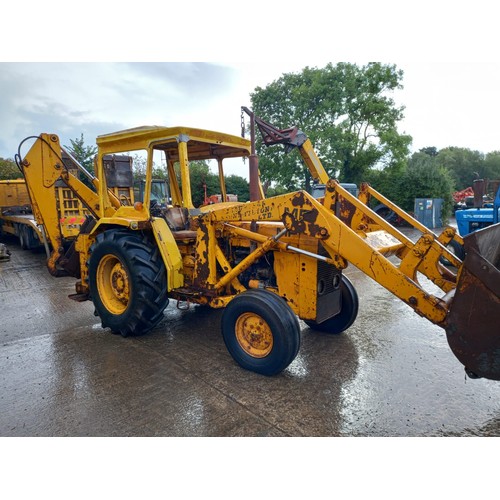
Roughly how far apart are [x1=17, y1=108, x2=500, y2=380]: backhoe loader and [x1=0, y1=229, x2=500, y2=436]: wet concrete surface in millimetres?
344

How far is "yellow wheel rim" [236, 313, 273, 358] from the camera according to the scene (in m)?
3.59

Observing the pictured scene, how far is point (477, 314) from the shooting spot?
8.39 feet

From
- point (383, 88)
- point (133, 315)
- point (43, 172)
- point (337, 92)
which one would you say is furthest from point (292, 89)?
point (133, 315)

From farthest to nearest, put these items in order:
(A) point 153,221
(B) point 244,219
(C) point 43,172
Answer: (C) point 43,172
(A) point 153,221
(B) point 244,219

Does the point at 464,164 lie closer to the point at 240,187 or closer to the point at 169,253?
the point at 240,187

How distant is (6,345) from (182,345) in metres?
2.22

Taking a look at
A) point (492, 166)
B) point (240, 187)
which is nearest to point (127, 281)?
point (240, 187)

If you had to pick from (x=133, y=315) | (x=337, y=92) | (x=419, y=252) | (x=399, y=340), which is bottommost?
(x=399, y=340)

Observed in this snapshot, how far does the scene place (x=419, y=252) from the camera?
125 inches

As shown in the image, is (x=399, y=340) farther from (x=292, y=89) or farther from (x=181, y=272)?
(x=292, y=89)

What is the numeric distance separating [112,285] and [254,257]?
2.18 meters

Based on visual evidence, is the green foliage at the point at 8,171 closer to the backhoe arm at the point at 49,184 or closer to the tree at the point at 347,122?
the tree at the point at 347,122

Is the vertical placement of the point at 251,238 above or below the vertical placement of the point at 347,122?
below

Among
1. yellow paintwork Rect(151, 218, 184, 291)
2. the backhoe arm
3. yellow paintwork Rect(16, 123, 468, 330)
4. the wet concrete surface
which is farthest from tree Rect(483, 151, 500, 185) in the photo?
yellow paintwork Rect(151, 218, 184, 291)
